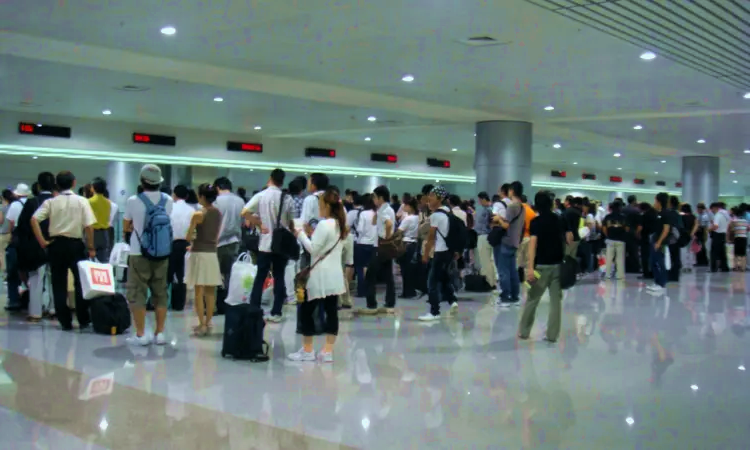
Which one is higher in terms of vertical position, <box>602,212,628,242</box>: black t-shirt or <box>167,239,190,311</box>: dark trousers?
<box>602,212,628,242</box>: black t-shirt

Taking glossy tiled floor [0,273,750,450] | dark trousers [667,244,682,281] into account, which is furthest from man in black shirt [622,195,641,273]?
glossy tiled floor [0,273,750,450]

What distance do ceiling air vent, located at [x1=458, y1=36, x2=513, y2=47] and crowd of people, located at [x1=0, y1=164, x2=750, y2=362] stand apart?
1996 millimetres

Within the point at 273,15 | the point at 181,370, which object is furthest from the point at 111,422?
the point at 273,15

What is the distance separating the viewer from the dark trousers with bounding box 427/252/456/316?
9.07 meters

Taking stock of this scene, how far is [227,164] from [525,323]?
15.3m

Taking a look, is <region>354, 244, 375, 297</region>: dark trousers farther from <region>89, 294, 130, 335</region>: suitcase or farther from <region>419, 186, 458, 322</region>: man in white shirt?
<region>89, 294, 130, 335</region>: suitcase

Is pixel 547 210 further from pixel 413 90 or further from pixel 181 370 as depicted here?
pixel 413 90

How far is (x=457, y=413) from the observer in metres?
5.18

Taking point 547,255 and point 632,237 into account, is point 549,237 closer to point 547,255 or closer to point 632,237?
point 547,255

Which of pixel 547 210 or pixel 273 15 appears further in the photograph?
pixel 273 15

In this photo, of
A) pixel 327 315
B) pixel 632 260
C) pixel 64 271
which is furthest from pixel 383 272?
pixel 632 260

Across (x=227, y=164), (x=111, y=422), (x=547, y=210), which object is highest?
(x=227, y=164)

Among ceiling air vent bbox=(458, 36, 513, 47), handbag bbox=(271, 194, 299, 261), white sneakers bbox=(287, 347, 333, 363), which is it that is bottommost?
white sneakers bbox=(287, 347, 333, 363)

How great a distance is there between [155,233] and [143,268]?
38cm
